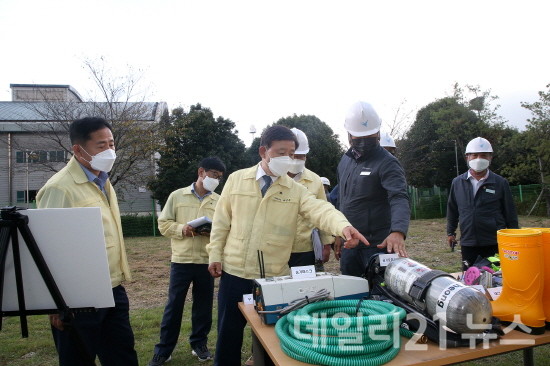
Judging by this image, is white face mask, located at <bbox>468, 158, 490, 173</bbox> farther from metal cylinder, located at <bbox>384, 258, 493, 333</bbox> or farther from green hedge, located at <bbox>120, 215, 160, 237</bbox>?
green hedge, located at <bbox>120, 215, 160, 237</bbox>

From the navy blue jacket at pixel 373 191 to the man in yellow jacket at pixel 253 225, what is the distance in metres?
0.50

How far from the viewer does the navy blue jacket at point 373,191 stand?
291 cm

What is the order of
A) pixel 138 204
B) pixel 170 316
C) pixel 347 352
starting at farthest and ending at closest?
pixel 138 204 < pixel 170 316 < pixel 347 352

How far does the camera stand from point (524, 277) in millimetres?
1865

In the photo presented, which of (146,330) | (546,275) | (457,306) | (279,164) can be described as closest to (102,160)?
(279,164)

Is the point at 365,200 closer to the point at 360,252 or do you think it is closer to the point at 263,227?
the point at 360,252

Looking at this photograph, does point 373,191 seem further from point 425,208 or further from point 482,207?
point 425,208

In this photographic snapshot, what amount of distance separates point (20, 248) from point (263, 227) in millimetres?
Answer: 1457

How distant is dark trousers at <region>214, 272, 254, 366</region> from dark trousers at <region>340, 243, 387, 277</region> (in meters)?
0.85

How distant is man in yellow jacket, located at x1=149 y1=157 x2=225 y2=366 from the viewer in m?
3.82

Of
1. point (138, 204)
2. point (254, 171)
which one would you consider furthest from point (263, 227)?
point (138, 204)

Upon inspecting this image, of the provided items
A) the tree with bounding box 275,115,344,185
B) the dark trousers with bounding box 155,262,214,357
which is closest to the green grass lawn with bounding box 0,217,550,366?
the dark trousers with bounding box 155,262,214,357

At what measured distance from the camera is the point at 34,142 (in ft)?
53.1

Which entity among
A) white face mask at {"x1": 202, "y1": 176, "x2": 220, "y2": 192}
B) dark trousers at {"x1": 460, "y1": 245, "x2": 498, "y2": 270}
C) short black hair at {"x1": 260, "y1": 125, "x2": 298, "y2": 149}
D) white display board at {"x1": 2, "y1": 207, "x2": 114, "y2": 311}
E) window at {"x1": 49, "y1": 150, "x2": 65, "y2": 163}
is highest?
window at {"x1": 49, "y1": 150, "x2": 65, "y2": 163}
